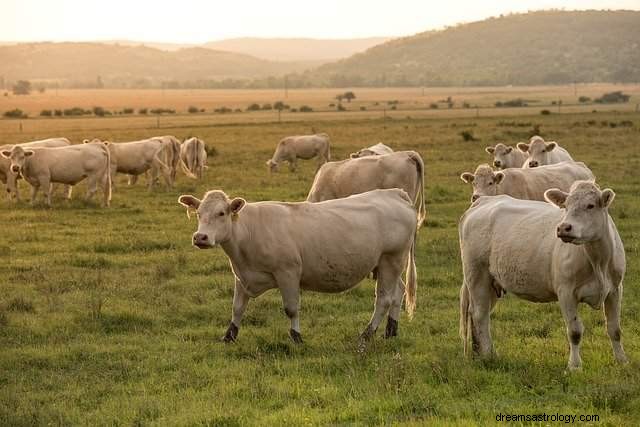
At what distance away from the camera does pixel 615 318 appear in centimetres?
805

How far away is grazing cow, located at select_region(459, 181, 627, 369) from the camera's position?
7758 millimetres

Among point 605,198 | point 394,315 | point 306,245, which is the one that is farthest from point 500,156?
point 605,198

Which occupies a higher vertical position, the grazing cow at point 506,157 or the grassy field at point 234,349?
the grazing cow at point 506,157

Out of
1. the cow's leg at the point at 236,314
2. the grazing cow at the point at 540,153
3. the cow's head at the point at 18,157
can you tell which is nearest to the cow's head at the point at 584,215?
the cow's leg at the point at 236,314

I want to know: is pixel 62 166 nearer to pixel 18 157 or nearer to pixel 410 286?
pixel 18 157

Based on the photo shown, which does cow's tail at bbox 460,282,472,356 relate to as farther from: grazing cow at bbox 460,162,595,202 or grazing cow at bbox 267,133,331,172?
grazing cow at bbox 267,133,331,172

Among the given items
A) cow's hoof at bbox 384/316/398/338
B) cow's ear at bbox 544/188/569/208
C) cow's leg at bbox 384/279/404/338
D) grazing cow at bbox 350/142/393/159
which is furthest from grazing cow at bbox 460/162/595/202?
cow's ear at bbox 544/188/569/208

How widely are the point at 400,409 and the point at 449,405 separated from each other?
414 millimetres

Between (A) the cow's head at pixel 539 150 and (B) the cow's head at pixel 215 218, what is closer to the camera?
(B) the cow's head at pixel 215 218

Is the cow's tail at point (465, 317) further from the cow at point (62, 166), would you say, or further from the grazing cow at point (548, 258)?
the cow at point (62, 166)

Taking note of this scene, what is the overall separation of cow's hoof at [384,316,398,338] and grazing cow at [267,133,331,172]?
20.6m

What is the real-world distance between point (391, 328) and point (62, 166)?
13.8 m

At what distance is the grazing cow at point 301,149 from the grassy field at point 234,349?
12.2m

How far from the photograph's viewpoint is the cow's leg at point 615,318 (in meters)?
7.98
